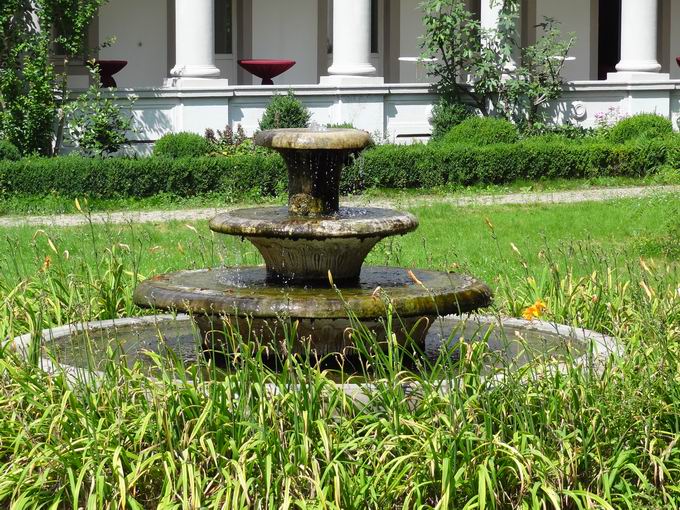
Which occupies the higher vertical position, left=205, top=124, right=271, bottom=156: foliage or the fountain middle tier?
left=205, top=124, right=271, bottom=156: foliage

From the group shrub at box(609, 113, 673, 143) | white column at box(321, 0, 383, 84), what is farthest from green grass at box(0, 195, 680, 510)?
white column at box(321, 0, 383, 84)

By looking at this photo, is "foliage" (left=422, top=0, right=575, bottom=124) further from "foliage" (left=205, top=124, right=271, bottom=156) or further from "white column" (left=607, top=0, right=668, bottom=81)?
"foliage" (left=205, top=124, right=271, bottom=156)

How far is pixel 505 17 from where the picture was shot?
22203 mm

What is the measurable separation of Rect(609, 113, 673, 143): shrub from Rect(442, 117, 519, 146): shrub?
1667 mm

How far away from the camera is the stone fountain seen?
21.5ft

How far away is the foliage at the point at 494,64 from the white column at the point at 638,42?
140 cm

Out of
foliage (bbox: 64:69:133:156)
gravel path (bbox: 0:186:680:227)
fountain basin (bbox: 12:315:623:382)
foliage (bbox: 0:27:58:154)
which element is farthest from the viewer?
foliage (bbox: 64:69:133:156)

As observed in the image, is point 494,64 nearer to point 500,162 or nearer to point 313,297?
point 500,162

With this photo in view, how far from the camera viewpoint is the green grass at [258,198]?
16766 millimetres

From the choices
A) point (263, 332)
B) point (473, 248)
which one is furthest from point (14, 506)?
point (473, 248)

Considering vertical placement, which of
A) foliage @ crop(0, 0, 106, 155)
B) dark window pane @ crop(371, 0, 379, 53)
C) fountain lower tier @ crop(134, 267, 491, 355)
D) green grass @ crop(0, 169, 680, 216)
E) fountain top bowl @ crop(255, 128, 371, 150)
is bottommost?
green grass @ crop(0, 169, 680, 216)

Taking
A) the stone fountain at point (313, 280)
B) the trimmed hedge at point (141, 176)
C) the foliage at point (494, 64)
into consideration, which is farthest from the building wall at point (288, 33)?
the stone fountain at point (313, 280)

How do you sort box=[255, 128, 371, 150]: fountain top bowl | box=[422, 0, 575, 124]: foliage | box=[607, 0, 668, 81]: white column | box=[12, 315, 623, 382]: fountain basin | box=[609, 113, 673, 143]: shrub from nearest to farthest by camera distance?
box=[12, 315, 623, 382]: fountain basin
box=[255, 128, 371, 150]: fountain top bowl
box=[609, 113, 673, 143]: shrub
box=[422, 0, 575, 124]: foliage
box=[607, 0, 668, 81]: white column

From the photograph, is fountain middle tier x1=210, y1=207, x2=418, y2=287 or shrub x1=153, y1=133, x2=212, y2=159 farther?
shrub x1=153, y1=133, x2=212, y2=159
